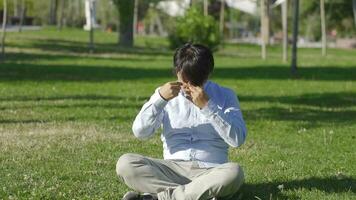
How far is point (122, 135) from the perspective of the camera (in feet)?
32.2

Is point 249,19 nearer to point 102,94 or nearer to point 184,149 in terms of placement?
point 102,94

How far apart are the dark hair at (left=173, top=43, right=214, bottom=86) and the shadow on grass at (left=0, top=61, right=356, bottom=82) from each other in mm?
13193

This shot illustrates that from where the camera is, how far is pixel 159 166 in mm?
5934

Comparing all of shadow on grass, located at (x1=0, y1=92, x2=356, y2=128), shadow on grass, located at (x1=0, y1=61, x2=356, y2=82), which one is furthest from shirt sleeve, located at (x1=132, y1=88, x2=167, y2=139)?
shadow on grass, located at (x1=0, y1=61, x2=356, y2=82)

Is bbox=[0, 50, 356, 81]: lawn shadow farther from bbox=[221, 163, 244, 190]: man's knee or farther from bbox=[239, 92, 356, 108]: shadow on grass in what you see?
bbox=[221, 163, 244, 190]: man's knee

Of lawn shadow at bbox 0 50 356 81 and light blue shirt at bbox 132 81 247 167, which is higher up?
light blue shirt at bbox 132 81 247 167

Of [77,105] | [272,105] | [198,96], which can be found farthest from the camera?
[272,105]

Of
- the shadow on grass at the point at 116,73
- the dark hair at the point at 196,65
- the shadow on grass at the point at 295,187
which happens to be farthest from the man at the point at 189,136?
the shadow on grass at the point at 116,73

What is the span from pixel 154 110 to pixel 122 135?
4127mm

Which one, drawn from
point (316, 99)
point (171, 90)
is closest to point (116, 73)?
point (316, 99)

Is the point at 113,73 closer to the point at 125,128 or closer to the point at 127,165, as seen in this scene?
the point at 125,128

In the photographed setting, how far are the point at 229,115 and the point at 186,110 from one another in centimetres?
40

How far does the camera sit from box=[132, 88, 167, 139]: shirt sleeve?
18.7ft

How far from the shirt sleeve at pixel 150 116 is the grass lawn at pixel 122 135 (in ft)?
2.26
